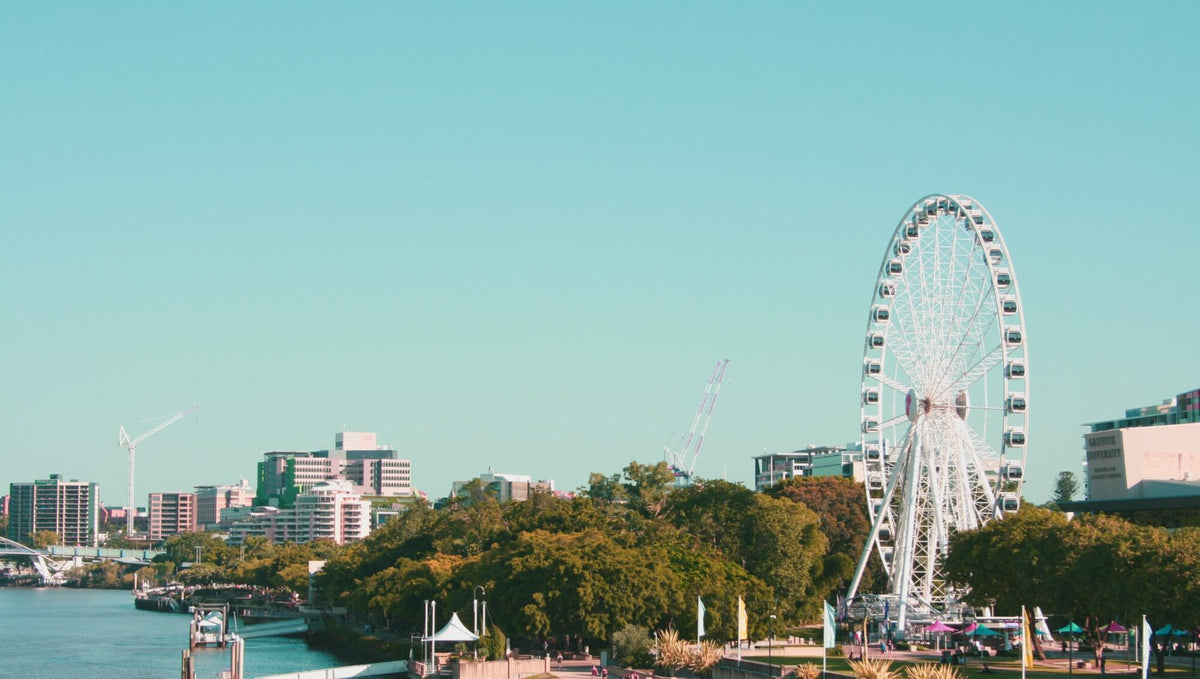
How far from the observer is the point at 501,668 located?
9194 cm

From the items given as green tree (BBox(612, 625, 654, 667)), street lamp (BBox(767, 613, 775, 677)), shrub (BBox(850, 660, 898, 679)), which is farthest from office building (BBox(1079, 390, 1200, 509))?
shrub (BBox(850, 660, 898, 679))

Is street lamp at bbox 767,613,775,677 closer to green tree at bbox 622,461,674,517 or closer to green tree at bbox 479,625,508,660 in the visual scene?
green tree at bbox 479,625,508,660

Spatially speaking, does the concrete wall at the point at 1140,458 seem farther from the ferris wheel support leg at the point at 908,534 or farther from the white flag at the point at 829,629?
the white flag at the point at 829,629

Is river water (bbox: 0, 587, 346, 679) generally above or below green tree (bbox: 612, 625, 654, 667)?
below

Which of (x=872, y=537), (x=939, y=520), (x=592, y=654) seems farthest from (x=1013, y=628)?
(x=592, y=654)

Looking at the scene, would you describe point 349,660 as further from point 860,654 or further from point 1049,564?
point 1049,564

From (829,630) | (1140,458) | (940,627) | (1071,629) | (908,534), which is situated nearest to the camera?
(829,630)

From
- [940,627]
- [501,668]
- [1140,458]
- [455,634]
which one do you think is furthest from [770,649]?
[1140,458]

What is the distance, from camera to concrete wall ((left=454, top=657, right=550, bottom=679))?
90.9 meters

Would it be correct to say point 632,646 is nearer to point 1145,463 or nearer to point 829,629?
point 829,629

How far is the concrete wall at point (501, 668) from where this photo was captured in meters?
90.9

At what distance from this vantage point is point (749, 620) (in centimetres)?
10131

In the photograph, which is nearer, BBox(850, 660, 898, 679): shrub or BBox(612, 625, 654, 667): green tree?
BBox(850, 660, 898, 679): shrub

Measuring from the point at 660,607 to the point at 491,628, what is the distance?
36.9 feet
